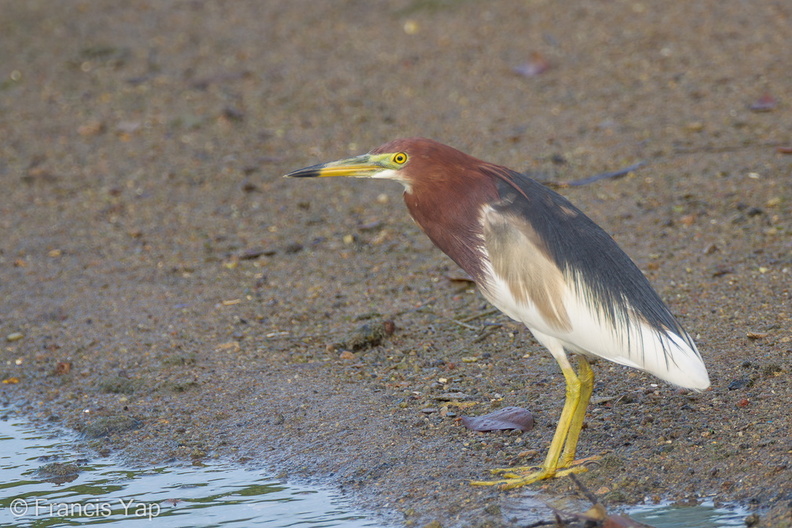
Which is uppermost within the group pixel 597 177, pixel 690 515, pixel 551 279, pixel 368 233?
pixel 597 177

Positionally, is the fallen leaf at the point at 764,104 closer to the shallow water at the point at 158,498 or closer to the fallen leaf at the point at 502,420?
the fallen leaf at the point at 502,420

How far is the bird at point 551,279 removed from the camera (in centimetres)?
423

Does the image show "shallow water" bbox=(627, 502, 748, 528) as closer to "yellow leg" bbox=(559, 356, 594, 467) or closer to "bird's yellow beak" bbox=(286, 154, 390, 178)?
"yellow leg" bbox=(559, 356, 594, 467)

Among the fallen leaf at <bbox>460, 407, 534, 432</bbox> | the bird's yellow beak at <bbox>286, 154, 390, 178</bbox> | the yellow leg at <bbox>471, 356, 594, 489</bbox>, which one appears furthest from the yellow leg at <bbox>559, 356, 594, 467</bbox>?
the bird's yellow beak at <bbox>286, 154, 390, 178</bbox>

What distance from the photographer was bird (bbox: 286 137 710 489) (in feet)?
13.9

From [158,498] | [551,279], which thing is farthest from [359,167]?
[158,498]

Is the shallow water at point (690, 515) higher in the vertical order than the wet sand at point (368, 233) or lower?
lower

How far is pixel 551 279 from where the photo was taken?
4277mm

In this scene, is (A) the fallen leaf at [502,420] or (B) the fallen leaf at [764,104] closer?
(A) the fallen leaf at [502,420]

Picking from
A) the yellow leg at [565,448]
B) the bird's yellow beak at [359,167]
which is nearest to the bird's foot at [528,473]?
the yellow leg at [565,448]

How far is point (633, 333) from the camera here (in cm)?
423

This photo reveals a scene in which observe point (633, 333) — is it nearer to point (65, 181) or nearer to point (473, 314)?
point (473, 314)

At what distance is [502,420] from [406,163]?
4.33ft

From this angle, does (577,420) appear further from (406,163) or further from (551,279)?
(406,163)
